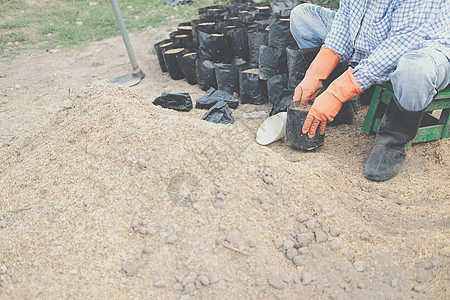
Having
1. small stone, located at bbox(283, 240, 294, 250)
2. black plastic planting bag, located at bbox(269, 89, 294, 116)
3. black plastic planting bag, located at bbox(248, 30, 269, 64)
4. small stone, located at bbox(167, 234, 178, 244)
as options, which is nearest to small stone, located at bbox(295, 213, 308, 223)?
small stone, located at bbox(283, 240, 294, 250)

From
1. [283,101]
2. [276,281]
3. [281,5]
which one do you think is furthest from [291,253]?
[281,5]

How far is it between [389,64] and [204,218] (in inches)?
49.5

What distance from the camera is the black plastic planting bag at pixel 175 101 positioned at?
2.91 m

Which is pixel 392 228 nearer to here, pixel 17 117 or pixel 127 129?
pixel 127 129

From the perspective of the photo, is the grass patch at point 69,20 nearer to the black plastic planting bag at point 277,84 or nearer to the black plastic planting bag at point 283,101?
the black plastic planting bag at point 277,84

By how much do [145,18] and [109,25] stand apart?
0.62m

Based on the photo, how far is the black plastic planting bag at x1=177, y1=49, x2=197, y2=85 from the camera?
3566 millimetres

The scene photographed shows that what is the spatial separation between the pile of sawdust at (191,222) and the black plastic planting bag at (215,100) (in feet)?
3.38

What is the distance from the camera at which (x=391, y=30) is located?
6.23 feet

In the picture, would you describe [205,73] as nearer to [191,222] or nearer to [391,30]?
[391,30]

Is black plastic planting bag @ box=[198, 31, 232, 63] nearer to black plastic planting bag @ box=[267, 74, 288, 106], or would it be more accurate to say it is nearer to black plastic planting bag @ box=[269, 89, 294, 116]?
black plastic planting bag @ box=[267, 74, 288, 106]

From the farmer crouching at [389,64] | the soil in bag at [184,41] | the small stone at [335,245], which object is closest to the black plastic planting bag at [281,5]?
the soil in bag at [184,41]

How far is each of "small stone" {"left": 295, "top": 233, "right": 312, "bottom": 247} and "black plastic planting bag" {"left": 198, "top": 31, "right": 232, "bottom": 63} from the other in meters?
2.45

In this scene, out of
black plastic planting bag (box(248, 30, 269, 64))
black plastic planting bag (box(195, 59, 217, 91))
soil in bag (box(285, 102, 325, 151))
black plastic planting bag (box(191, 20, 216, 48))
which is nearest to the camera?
soil in bag (box(285, 102, 325, 151))
